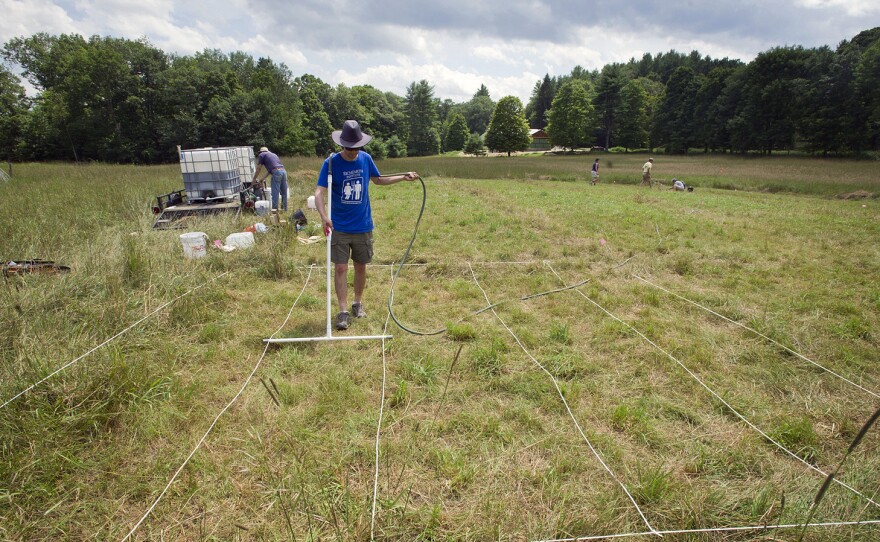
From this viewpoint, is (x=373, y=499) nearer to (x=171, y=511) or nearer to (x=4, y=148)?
(x=171, y=511)

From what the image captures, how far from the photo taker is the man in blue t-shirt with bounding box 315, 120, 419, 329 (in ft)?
12.9

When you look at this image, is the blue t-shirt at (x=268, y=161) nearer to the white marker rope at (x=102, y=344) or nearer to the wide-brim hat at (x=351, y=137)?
the white marker rope at (x=102, y=344)

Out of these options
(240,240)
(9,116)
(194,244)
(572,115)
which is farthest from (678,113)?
(9,116)

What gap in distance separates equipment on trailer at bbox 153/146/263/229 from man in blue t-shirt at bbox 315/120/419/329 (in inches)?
210

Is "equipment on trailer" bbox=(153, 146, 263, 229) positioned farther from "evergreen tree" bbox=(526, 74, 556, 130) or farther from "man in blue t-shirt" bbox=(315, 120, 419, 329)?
"evergreen tree" bbox=(526, 74, 556, 130)

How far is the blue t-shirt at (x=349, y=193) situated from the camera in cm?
400

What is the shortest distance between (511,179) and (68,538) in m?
22.8

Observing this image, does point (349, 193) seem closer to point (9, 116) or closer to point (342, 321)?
point (342, 321)

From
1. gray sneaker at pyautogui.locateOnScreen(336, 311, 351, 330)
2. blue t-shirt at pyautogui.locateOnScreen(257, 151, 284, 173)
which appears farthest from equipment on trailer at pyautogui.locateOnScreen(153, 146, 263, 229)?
gray sneaker at pyautogui.locateOnScreen(336, 311, 351, 330)

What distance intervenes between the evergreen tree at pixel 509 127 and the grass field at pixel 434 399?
5691cm

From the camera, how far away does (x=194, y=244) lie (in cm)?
571

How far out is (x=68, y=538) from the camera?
1887 mm

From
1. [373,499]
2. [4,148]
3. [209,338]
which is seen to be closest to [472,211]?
[209,338]

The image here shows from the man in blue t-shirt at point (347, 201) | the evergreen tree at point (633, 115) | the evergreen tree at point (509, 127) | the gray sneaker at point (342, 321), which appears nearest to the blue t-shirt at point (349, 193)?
the man in blue t-shirt at point (347, 201)
